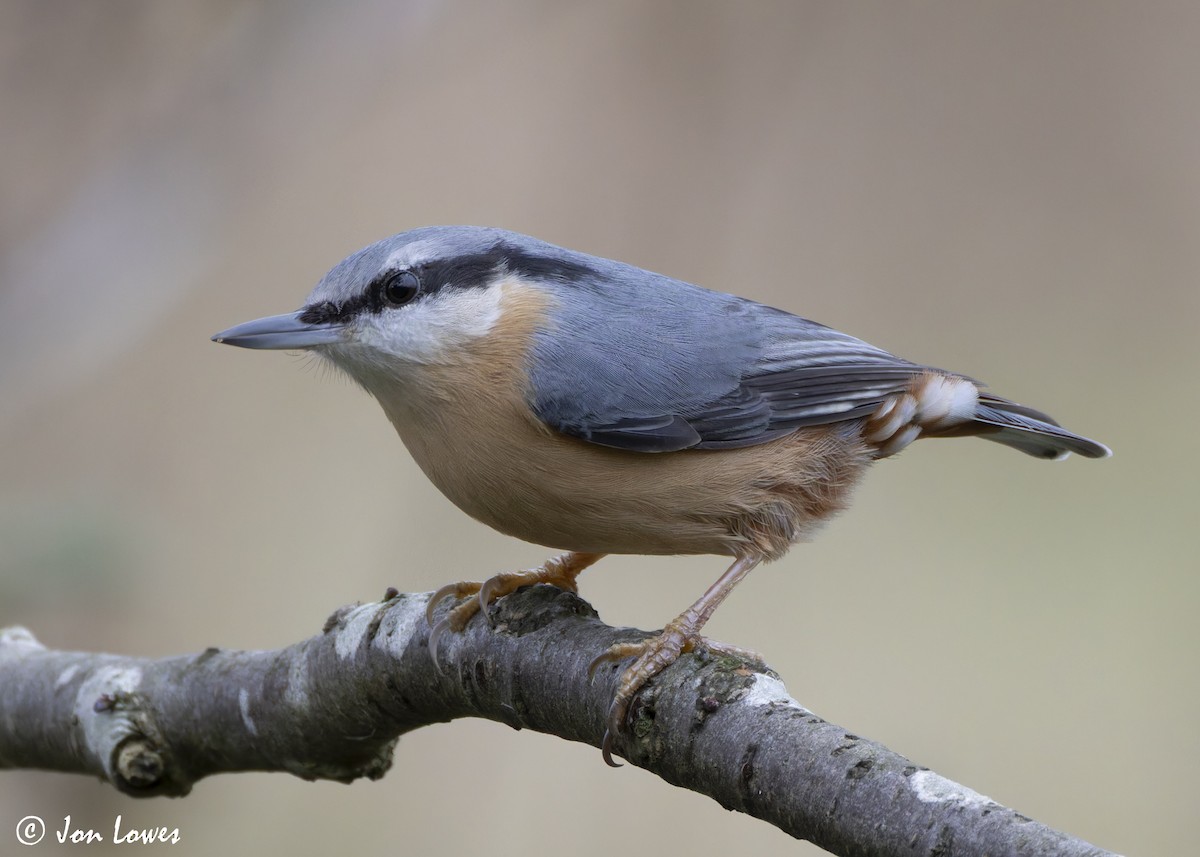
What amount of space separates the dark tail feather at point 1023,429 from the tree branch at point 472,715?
3.67 feet

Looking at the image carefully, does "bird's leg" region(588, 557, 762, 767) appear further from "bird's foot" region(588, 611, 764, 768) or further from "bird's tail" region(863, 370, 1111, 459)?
"bird's tail" region(863, 370, 1111, 459)

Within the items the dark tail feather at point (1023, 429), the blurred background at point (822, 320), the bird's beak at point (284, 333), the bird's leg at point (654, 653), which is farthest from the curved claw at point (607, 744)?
the blurred background at point (822, 320)

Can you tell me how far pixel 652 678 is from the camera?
1.75 meters

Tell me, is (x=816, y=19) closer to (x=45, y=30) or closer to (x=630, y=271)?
(x=630, y=271)

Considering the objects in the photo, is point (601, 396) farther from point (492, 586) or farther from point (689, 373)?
point (492, 586)

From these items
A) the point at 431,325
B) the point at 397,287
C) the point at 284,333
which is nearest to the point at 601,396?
the point at 431,325

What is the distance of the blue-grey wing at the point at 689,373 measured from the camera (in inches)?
86.7

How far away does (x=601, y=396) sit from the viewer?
2.21m

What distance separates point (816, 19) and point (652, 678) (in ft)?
9.24

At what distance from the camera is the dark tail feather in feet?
8.54

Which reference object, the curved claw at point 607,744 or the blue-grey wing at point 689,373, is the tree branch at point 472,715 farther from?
the blue-grey wing at point 689,373

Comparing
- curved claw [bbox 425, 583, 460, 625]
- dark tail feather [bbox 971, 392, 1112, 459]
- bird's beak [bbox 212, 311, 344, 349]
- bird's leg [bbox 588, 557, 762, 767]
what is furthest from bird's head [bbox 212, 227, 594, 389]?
dark tail feather [bbox 971, 392, 1112, 459]

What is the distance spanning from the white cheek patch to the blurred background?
95cm

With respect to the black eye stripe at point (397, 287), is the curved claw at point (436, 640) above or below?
below
